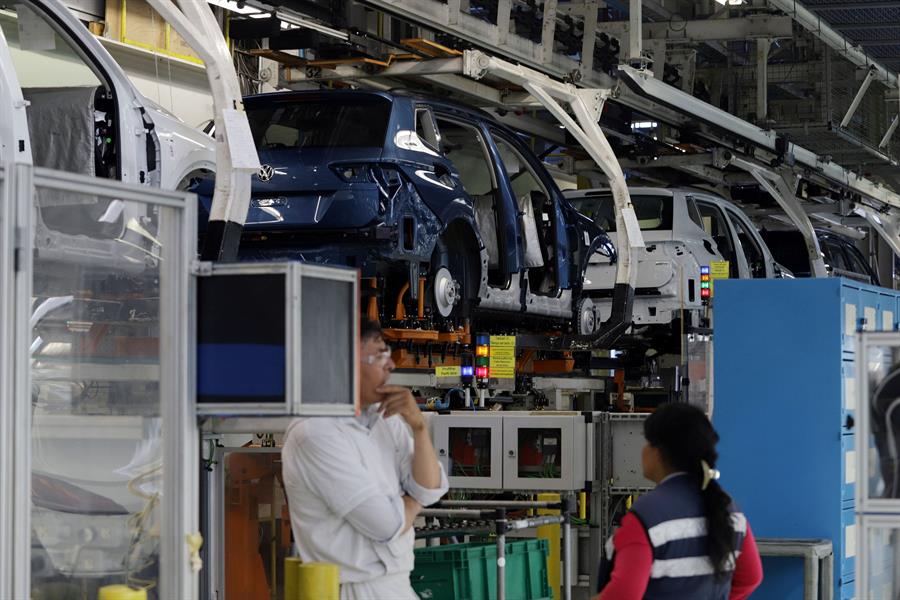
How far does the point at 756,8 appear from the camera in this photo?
42.0ft

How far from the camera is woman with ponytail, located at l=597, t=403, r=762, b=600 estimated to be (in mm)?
3857

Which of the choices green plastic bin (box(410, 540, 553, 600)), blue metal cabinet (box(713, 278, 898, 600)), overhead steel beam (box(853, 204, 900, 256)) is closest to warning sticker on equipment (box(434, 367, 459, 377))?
blue metal cabinet (box(713, 278, 898, 600))

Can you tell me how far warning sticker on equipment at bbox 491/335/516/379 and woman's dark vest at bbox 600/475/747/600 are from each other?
566 centimetres

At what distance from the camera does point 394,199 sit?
812 centimetres

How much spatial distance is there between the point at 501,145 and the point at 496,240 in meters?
1.51

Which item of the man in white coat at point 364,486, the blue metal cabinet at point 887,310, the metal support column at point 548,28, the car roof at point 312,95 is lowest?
the man in white coat at point 364,486

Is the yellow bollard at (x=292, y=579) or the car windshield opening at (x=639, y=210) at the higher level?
the car windshield opening at (x=639, y=210)

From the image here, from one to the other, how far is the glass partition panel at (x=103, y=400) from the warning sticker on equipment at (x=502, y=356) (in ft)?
19.2

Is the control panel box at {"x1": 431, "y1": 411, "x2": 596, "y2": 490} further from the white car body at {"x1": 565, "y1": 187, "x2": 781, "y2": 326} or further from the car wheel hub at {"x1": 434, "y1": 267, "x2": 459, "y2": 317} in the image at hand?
the white car body at {"x1": 565, "y1": 187, "x2": 781, "y2": 326}

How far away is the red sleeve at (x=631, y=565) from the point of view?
12.6 ft

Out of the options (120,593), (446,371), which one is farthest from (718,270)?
(120,593)

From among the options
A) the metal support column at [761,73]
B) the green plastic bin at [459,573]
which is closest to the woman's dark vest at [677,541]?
the green plastic bin at [459,573]

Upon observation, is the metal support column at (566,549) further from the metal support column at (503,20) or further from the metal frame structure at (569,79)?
the metal support column at (503,20)

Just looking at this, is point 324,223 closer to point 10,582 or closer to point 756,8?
point 10,582
